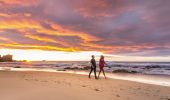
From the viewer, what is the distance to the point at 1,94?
29.0ft

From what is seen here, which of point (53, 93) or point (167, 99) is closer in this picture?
point (53, 93)

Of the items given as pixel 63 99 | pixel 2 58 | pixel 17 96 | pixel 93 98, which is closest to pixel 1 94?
pixel 17 96

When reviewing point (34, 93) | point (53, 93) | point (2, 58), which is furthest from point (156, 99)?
point (2, 58)

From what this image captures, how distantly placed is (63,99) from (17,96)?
1.75m

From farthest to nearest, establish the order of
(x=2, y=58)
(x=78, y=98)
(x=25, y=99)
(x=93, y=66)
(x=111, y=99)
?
(x=2, y=58) < (x=93, y=66) < (x=111, y=99) < (x=78, y=98) < (x=25, y=99)

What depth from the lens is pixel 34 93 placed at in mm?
8828

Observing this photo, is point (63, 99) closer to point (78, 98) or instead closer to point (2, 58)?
point (78, 98)

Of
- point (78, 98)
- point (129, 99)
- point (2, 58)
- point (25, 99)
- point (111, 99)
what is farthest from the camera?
point (2, 58)

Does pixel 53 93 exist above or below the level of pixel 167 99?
above

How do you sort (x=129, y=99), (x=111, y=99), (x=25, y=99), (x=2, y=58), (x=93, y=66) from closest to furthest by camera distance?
(x=25, y=99) < (x=111, y=99) < (x=129, y=99) < (x=93, y=66) < (x=2, y=58)

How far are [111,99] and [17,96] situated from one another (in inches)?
147

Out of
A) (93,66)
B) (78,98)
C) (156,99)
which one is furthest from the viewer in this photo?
(93,66)

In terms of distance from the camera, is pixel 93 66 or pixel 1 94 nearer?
pixel 1 94

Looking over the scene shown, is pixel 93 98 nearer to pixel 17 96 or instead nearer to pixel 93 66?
pixel 17 96
